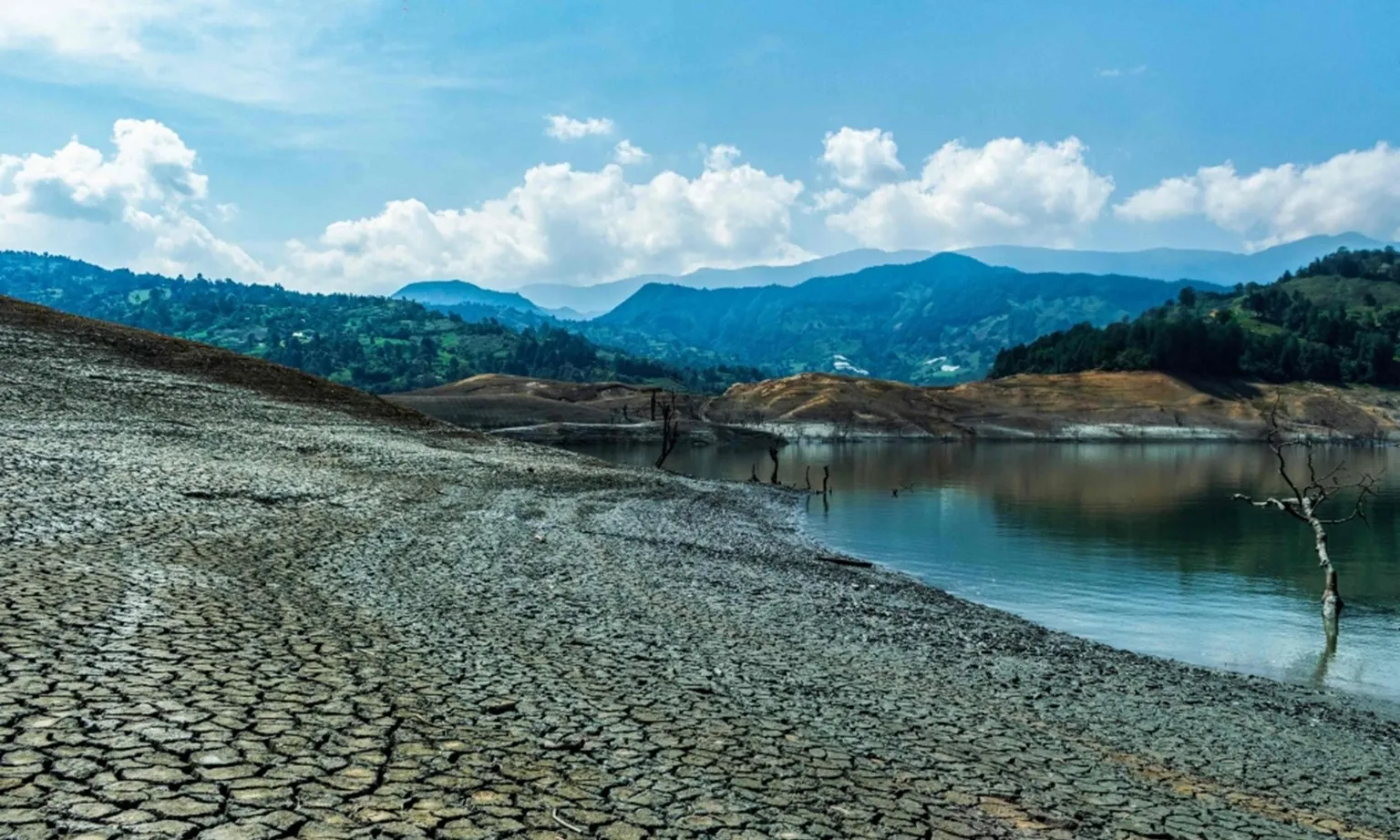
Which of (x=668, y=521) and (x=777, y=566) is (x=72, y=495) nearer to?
(x=777, y=566)

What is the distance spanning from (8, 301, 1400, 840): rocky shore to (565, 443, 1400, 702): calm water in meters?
4.94

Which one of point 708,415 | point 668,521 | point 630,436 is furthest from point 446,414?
point 668,521

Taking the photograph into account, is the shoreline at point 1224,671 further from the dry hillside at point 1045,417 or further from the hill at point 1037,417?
the dry hillside at point 1045,417

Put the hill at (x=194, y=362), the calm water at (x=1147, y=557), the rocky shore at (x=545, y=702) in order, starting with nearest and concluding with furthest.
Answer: the rocky shore at (x=545, y=702) < the calm water at (x=1147, y=557) < the hill at (x=194, y=362)

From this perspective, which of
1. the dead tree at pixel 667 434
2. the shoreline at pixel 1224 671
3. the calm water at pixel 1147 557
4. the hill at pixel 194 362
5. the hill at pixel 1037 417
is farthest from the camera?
the hill at pixel 1037 417

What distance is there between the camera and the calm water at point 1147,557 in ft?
101

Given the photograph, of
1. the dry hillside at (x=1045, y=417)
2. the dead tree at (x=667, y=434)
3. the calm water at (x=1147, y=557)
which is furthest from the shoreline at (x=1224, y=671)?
the dry hillside at (x=1045, y=417)

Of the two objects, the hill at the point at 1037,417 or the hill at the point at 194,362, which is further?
the hill at the point at 1037,417

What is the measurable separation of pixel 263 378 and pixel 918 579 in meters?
57.3

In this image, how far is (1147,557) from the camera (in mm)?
48969

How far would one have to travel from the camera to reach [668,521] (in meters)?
48.1

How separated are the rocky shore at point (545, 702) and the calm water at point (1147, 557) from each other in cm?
494

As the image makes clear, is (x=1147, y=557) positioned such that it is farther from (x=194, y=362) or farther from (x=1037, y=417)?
(x=1037, y=417)

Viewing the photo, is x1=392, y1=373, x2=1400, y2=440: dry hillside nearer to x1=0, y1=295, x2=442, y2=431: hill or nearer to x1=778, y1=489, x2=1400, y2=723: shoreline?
x1=0, y1=295, x2=442, y2=431: hill
